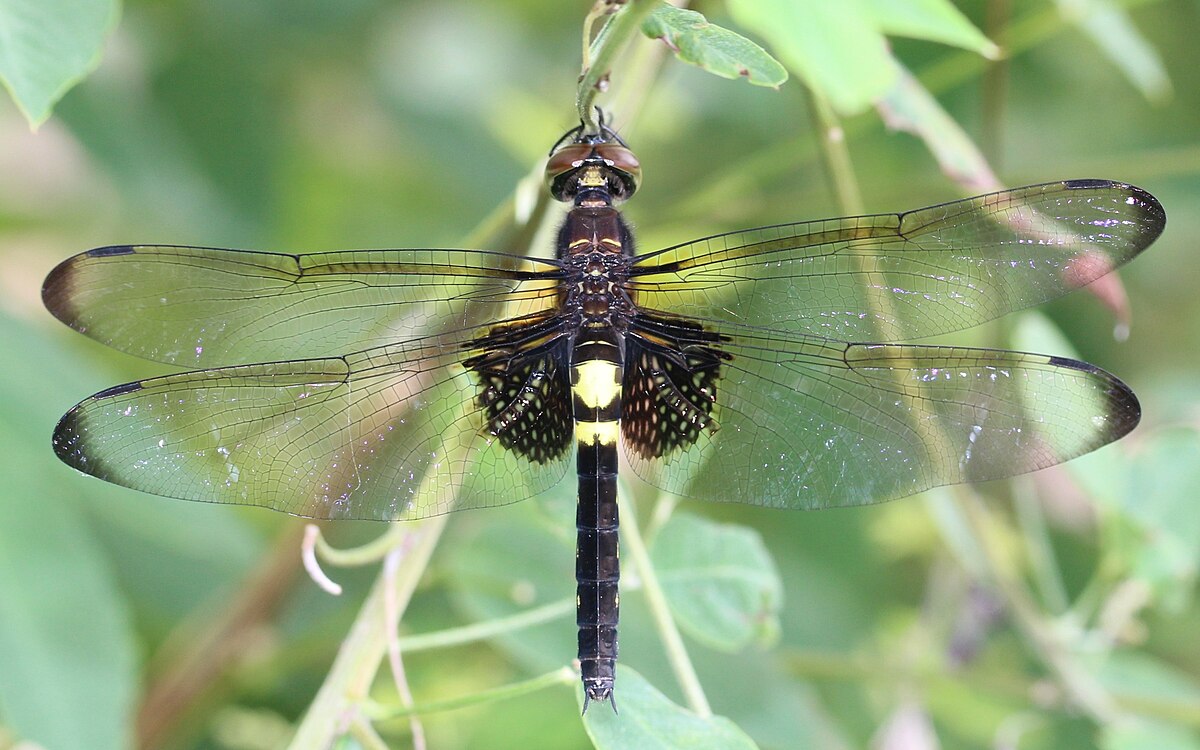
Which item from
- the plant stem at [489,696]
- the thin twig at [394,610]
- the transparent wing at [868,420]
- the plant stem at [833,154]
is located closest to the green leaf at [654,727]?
the plant stem at [489,696]

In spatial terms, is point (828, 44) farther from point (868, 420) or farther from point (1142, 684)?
point (1142, 684)

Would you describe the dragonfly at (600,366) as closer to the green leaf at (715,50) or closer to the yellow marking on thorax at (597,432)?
the yellow marking on thorax at (597,432)

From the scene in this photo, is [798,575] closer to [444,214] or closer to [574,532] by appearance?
[574,532]

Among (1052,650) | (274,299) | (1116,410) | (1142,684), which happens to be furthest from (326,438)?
(1142,684)

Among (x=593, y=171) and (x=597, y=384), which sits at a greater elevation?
(x=593, y=171)

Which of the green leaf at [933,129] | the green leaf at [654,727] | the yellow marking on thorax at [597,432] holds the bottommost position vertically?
the green leaf at [654,727]
